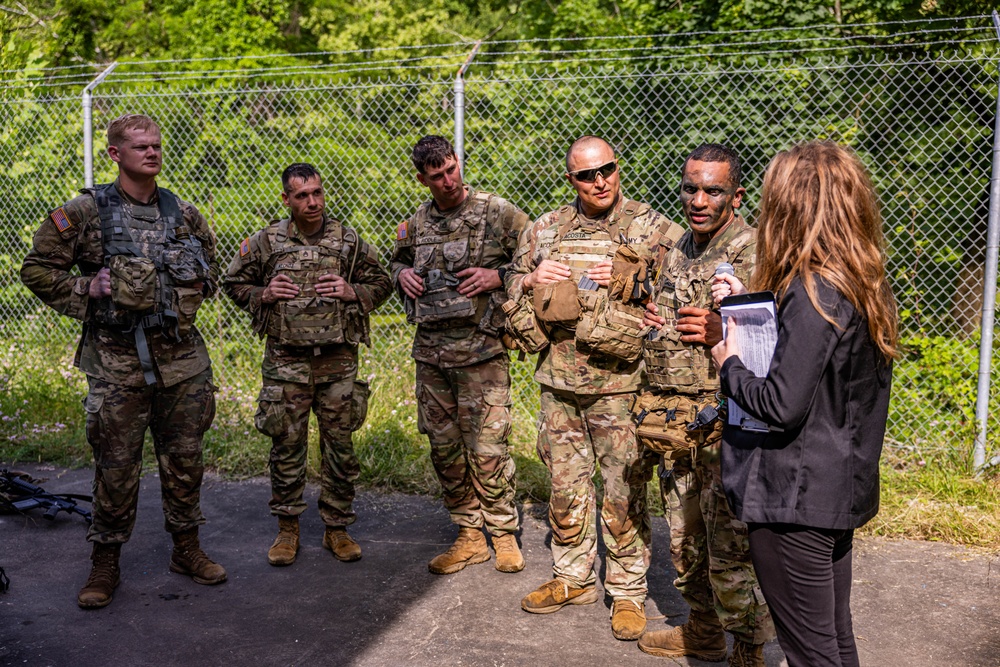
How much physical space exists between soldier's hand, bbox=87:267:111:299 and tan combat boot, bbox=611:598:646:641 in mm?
2803

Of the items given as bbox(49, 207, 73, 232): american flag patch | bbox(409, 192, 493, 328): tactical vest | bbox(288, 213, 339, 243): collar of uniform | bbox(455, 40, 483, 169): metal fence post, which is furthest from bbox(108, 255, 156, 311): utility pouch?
bbox(455, 40, 483, 169): metal fence post

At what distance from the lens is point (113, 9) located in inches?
658

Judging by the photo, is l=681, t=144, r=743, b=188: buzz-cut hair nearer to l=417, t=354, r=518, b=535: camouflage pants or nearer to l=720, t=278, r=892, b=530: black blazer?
l=720, t=278, r=892, b=530: black blazer

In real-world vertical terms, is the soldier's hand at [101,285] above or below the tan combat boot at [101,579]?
above

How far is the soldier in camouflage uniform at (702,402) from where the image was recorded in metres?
3.15

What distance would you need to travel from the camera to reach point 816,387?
2270mm

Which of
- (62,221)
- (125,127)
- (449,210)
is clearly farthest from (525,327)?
(62,221)

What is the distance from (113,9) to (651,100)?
44.7ft

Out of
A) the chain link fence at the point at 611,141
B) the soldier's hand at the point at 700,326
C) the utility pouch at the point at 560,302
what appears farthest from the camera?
the chain link fence at the point at 611,141

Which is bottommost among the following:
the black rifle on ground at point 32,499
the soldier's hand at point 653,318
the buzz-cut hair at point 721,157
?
the black rifle on ground at point 32,499

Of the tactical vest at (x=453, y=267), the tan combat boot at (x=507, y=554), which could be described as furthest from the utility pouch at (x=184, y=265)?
the tan combat boot at (x=507, y=554)

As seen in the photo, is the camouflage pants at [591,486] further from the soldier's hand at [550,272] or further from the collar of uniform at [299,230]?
the collar of uniform at [299,230]

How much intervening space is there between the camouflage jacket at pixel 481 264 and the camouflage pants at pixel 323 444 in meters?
0.53

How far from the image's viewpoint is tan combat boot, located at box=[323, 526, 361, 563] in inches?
185
